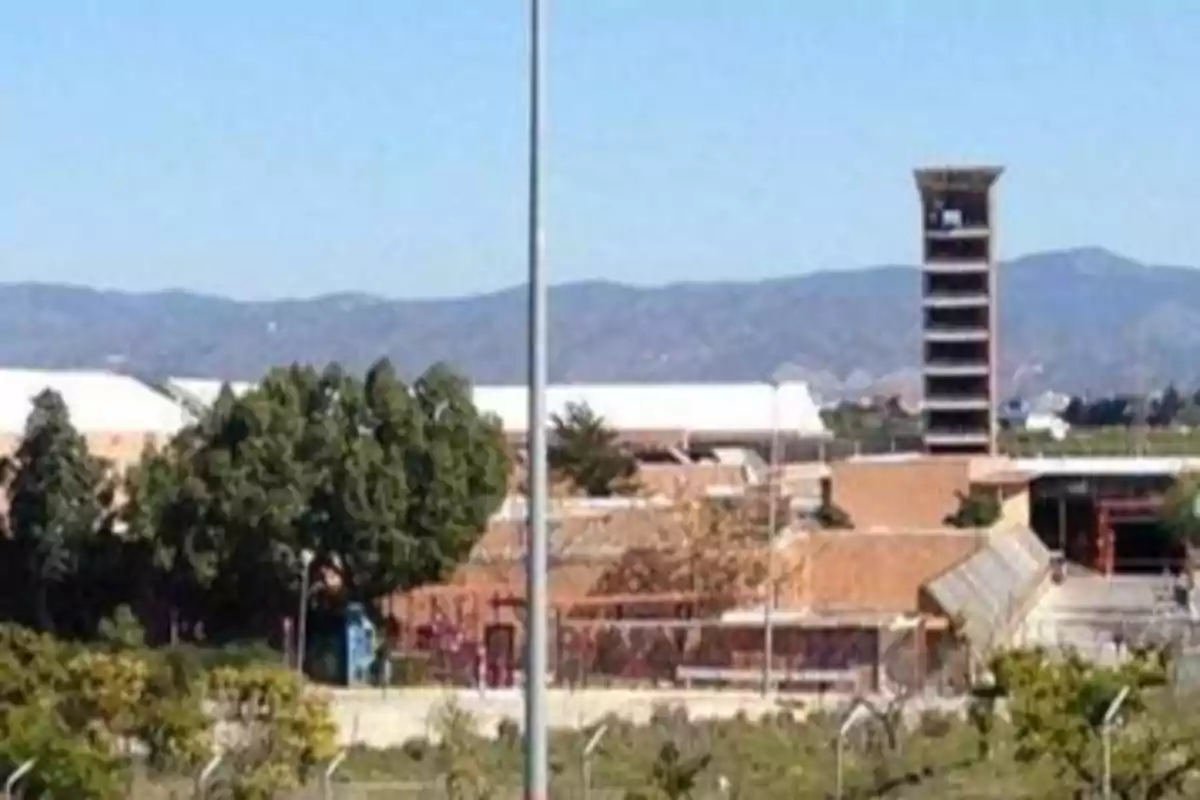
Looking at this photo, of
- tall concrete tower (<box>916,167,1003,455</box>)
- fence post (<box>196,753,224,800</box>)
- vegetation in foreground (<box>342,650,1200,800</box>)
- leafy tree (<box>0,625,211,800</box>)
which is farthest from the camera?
tall concrete tower (<box>916,167,1003,455</box>)

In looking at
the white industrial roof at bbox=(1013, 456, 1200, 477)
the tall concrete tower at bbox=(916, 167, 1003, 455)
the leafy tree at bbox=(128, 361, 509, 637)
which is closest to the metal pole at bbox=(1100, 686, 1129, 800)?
the leafy tree at bbox=(128, 361, 509, 637)

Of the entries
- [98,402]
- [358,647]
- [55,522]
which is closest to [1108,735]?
[358,647]

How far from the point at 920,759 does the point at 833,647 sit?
13.8 meters

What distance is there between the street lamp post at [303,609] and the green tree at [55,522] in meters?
3.72

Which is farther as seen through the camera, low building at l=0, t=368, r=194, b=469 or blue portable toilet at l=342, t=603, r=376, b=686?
low building at l=0, t=368, r=194, b=469

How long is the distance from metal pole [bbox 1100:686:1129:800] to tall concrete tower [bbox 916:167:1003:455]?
65.4 metres

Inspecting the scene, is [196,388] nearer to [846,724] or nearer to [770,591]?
[770,591]

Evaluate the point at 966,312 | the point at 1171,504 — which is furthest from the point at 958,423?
the point at 1171,504

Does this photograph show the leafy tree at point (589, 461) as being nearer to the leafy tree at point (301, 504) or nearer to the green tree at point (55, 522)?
the green tree at point (55, 522)

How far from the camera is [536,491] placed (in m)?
11.9

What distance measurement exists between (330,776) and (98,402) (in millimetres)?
48498

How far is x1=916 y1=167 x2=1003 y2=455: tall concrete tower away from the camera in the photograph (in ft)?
296

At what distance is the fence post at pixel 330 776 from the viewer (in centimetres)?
2125

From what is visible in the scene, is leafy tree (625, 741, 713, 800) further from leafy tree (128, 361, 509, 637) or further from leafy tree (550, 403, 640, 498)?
leafy tree (550, 403, 640, 498)
